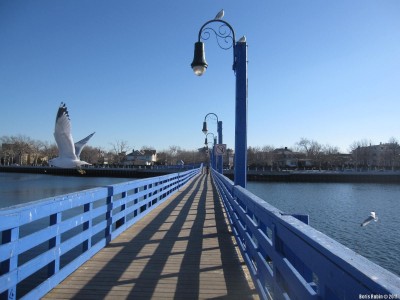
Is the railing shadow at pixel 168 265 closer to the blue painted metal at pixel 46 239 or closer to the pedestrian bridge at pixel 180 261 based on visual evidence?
the pedestrian bridge at pixel 180 261

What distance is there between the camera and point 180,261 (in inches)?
235

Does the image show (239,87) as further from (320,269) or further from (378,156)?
(378,156)

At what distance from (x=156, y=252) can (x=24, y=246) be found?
3.18 meters

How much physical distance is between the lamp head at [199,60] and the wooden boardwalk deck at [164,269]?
3.89m

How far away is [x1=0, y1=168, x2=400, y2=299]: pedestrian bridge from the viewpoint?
6.72 ft

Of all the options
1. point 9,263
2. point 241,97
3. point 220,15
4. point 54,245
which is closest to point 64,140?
point 220,15

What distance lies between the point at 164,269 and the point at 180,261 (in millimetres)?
Result: 514

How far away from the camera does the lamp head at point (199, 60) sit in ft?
28.7

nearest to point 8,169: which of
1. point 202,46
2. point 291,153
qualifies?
point 291,153

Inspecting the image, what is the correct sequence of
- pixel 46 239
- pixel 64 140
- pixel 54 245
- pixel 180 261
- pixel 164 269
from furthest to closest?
1. pixel 64 140
2. pixel 180 261
3. pixel 164 269
4. pixel 54 245
5. pixel 46 239

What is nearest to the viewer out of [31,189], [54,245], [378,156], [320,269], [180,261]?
[320,269]

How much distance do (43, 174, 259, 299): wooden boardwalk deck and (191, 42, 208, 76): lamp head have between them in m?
3.89

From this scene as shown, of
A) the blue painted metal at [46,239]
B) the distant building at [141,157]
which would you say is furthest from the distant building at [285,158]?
the blue painted metal at [46,239]

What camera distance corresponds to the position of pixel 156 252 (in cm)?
657
